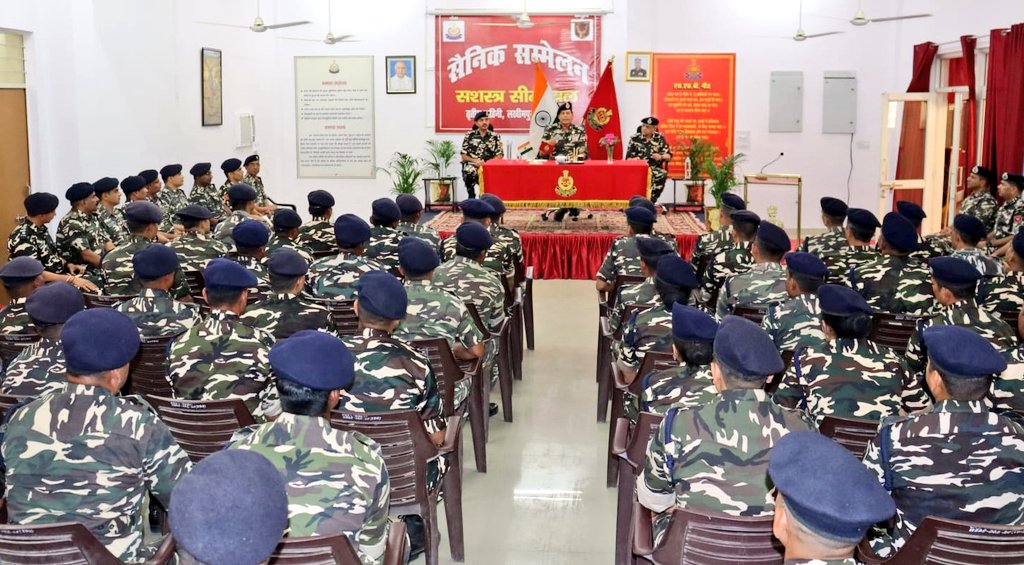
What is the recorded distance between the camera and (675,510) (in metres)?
2.75

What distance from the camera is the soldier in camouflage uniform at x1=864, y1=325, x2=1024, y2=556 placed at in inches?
112

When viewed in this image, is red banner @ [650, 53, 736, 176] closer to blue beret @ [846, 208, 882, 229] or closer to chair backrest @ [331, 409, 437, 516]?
blue beret @ [846, 208, 882, 229]

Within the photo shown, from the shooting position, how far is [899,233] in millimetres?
5961

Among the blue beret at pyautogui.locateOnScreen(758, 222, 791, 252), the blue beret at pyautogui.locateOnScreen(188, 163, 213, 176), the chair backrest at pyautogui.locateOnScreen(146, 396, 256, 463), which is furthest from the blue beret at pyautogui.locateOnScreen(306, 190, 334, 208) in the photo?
the chair backrest at pyautogui.locateOnScreen(146, 396, 256, 463)

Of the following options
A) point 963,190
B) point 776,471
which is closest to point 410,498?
point 776,471

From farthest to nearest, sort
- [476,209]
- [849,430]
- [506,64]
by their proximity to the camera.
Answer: [506,64] < [476,209] < [849,430]

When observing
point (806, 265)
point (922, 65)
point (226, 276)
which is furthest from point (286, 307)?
point (922, 65)

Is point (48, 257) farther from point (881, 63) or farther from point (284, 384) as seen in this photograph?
point (881, 63)

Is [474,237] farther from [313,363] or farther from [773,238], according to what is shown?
[313,363]

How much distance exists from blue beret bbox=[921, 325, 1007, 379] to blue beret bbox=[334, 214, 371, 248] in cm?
357

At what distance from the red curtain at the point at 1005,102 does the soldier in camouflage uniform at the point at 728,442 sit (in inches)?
318

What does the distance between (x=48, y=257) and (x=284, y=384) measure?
5.51 meters

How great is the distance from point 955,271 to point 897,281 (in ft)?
3.78

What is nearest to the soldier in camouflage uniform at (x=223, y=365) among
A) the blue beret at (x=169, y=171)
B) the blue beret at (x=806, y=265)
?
the blue beret at (x=806, y=265)
